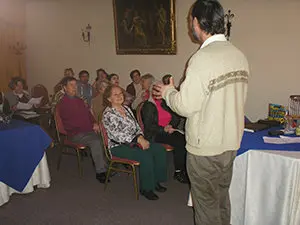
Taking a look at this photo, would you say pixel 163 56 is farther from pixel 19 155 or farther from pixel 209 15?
pixel 209 15

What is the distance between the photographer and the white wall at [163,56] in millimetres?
4078

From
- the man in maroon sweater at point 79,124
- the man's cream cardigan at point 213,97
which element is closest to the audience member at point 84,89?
the man in maroon sweater at point 79,124

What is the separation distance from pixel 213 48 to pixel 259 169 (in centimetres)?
108

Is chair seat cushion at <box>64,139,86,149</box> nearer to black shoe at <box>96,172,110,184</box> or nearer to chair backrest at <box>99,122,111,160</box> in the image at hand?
black shoe at <box>96,172,110,184</box>

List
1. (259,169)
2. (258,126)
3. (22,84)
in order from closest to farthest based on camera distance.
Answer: (259,169) → (258,126) → (22,84)

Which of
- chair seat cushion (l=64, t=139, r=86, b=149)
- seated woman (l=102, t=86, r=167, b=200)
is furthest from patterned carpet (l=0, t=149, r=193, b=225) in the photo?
chair seat cushion (l=64, t=139, r=86, b=149)

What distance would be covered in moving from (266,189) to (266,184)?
0.04m

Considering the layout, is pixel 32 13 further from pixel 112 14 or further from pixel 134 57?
pixel 134 57

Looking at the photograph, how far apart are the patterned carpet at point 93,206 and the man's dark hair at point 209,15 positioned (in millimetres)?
1710

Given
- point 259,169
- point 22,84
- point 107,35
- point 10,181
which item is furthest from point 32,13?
point 259,169

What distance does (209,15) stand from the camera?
5.54ft

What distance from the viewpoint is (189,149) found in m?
1.83

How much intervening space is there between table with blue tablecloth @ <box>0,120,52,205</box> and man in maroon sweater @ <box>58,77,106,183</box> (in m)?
0.53

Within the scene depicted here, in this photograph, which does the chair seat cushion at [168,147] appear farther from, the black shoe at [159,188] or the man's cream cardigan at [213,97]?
the man's cream cardigan at [213,97]
